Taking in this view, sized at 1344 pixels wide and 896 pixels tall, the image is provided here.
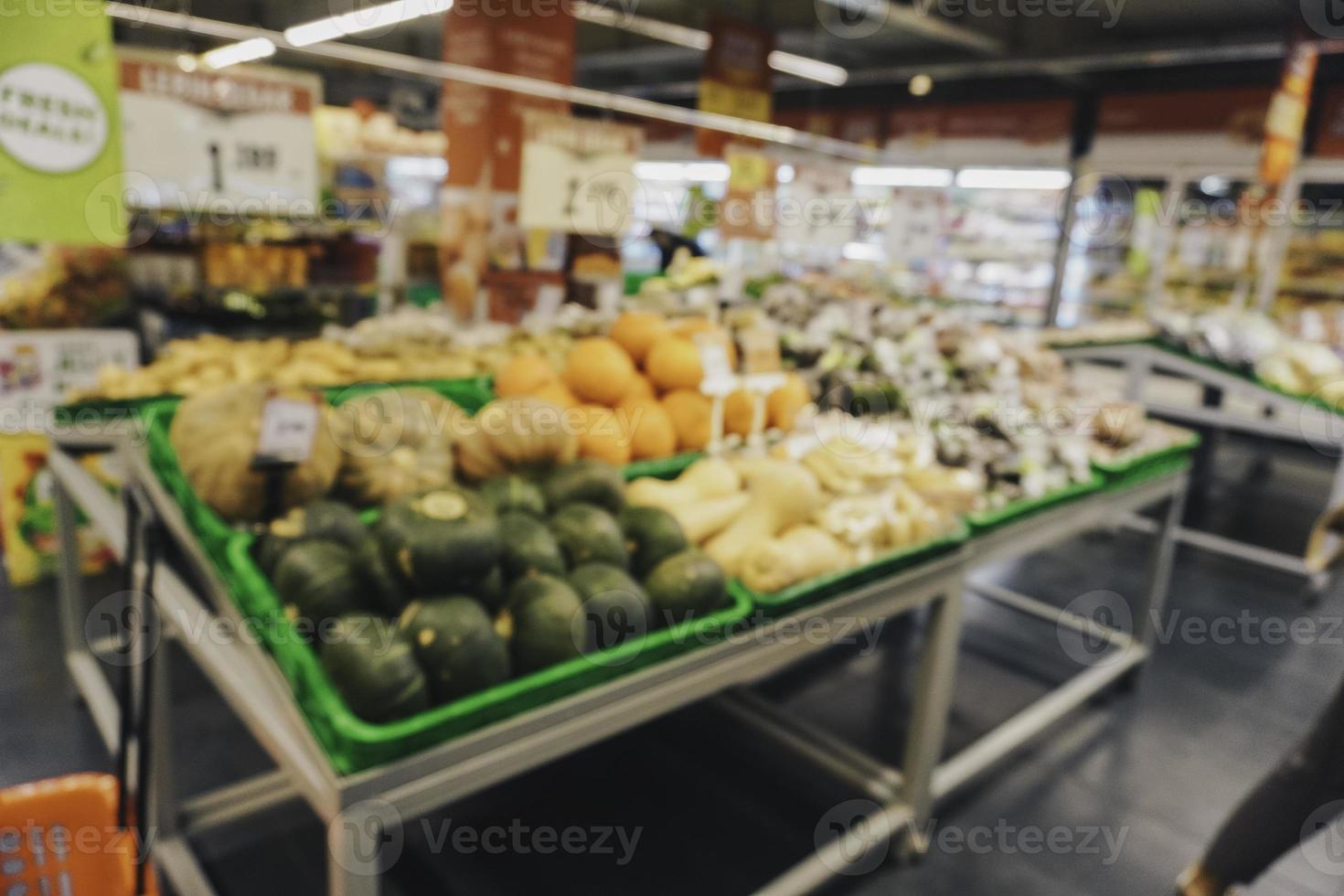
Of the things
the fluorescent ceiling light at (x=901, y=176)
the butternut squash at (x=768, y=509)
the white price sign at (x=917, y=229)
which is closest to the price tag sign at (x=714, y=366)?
the butternut squash at (x=768, y=509)

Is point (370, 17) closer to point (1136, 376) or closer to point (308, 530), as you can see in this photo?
point (1136, 376)

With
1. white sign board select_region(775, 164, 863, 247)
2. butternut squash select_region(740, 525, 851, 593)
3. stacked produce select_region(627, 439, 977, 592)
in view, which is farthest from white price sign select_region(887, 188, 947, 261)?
butternut squash select_region(740, 525, 851, 593)

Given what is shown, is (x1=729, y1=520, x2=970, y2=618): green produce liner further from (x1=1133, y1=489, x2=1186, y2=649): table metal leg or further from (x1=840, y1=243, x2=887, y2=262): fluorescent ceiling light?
(x1=840, y1=243, x2=887, y2=262): fluorescent ceiling light

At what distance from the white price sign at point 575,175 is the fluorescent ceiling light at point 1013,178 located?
24.8ft

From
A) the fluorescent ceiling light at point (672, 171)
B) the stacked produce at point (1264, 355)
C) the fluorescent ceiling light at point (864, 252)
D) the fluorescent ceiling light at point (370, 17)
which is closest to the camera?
the stacked produce at point (1264, 355)

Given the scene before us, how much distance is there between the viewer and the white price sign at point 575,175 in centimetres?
340

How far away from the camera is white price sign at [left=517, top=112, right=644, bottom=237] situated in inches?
134

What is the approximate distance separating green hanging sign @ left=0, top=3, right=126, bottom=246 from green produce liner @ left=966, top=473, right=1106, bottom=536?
2.53 metres

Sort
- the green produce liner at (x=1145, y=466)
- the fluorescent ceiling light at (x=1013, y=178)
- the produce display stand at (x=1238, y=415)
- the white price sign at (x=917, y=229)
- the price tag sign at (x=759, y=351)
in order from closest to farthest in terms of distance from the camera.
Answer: the price tag sign at (x=759, y=351) → the green produce liner at (x=1145, y=466) → the produce display stand at (x=1238, y=415) → the white price sign at (x=917, y=229) → the fluorescent ceiling light at (x=1013, y=178)

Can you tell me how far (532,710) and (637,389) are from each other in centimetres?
128

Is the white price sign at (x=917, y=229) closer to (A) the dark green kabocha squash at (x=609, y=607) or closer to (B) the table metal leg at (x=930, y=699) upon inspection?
(B) the table metal leg at (x=930, y=699)

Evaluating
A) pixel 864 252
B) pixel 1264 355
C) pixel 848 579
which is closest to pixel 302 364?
pixel 848 579

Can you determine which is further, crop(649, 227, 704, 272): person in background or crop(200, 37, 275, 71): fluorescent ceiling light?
crop(200, 37, 275, 71): fluorescent ceiling light

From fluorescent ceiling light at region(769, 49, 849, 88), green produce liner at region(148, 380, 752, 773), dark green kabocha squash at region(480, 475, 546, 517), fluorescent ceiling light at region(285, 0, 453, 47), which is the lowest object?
green produce liner at region(148, 380, 752, 773)
